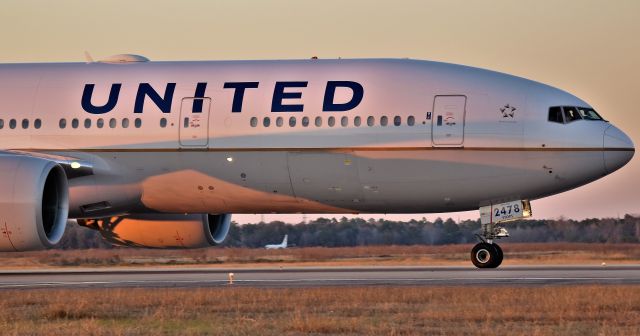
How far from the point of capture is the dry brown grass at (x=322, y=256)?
4250 cm

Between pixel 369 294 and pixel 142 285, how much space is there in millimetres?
6321

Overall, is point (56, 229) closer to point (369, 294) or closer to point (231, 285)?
point (231, 285)

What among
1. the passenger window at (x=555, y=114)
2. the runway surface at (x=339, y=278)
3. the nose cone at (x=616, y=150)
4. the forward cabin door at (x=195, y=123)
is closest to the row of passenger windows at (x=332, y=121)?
the forward cabin door at (x=195, y=123)

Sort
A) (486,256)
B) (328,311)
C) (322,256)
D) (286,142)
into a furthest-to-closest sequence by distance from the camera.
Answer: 1. (322,256)
2. (286,142)
3. (486,256)
4. (328,311)

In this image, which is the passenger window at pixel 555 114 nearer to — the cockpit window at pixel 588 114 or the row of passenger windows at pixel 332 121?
the cockpit window at pixel 588 114

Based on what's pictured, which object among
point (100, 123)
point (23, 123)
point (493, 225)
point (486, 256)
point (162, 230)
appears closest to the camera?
point (493, 225)

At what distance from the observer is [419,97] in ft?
97.3

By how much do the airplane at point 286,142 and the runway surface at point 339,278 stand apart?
130 cm

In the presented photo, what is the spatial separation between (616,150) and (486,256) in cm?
410

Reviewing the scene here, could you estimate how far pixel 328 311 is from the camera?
66.3ft

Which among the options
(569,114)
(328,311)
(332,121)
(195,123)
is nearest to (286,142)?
(332,121)

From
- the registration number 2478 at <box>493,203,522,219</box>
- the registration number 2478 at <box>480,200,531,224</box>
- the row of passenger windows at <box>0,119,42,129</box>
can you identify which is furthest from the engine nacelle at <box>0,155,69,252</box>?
the registration number 2478 at <box>493,203,522,219</box>

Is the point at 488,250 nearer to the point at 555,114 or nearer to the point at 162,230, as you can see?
the point at 555,114

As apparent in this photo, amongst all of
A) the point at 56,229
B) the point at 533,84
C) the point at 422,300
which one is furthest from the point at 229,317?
the point at 533,84
